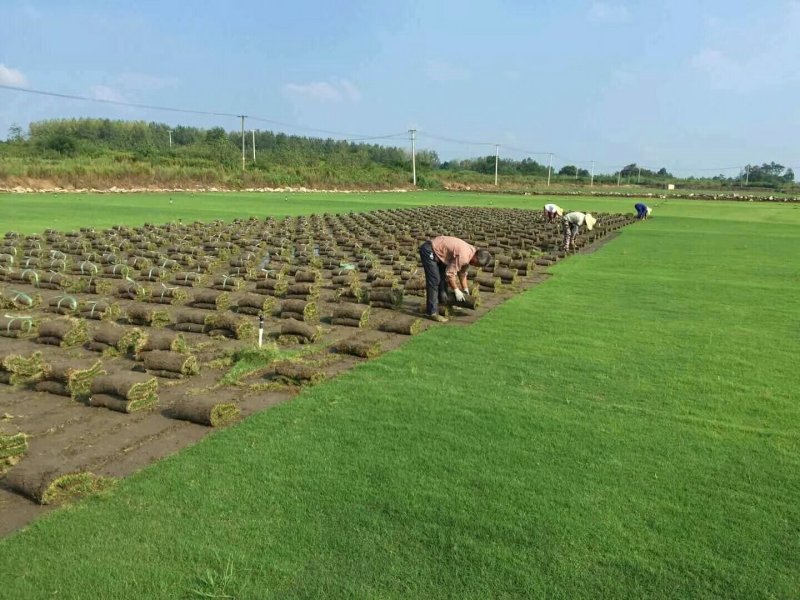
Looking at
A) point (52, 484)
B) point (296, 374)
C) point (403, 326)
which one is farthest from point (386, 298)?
point (52, 484)

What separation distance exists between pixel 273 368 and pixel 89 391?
2371 millimetres

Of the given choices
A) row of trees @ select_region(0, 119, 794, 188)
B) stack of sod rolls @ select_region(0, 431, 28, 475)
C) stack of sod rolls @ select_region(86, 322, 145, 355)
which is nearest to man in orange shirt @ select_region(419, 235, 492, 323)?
stack of sod rolls @ select_region(86, 322, 145, 355)

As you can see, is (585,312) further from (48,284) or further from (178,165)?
(178,165)

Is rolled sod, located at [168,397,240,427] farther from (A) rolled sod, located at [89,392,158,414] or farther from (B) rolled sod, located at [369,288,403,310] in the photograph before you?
(B) rolled sod, located at [369,288,403,310]

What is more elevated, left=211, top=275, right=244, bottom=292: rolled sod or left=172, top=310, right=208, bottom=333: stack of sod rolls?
left=211, top=275, right=244, bottom=292: rolled sod

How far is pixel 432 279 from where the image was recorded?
1185cm

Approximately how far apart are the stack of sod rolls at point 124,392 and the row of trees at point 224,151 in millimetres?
72258

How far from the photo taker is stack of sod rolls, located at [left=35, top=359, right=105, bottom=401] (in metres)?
7.69

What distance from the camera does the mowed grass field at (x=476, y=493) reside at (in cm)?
439

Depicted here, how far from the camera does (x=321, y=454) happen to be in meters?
6.23

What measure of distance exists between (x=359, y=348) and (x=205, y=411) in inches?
124

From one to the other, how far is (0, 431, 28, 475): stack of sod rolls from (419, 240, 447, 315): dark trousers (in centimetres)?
703

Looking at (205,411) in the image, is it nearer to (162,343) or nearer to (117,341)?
(162,343)

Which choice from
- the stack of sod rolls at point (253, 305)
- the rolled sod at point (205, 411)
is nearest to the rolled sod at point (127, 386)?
the rolled sod at point (205, 411)
